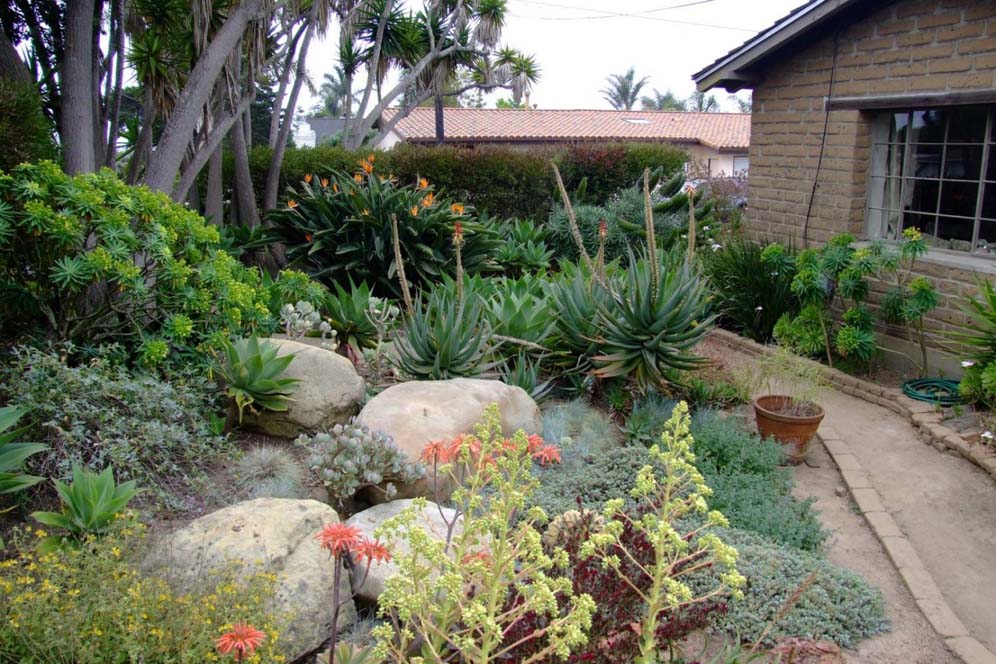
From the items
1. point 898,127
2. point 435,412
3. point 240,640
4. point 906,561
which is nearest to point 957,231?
point 898,127

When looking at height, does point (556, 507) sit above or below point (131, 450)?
below

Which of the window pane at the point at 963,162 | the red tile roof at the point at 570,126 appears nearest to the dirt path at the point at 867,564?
the window pane at the point at 963,162

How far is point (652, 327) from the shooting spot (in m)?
6.30

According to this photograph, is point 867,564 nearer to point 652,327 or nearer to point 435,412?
point 652,327

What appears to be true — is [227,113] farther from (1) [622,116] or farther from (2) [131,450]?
(1) [622,116]

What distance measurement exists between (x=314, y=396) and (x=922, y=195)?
6.46 m

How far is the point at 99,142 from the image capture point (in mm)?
10641

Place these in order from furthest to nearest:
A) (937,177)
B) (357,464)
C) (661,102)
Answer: (661,102)
(937,177)
(357,464)

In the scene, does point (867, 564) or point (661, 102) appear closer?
point (867, 564)

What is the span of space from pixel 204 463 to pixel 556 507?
6.90ft

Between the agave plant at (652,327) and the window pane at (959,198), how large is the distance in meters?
3.37

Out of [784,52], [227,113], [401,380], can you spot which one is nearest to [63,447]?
[401,380]

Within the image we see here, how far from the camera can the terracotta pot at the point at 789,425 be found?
6.27 metres

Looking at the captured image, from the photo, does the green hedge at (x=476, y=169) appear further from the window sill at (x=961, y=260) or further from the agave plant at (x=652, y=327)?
the agave plant at (x=652, y=327)
